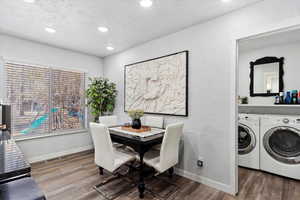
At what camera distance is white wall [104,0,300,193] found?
6.40 ft

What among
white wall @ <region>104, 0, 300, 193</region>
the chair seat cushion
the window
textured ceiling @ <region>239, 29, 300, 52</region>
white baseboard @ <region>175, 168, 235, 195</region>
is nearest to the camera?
the chair seat cushion

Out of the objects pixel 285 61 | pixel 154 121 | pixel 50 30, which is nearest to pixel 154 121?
pixel 154 121

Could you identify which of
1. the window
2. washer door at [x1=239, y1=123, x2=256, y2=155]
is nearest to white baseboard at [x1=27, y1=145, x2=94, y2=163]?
the window

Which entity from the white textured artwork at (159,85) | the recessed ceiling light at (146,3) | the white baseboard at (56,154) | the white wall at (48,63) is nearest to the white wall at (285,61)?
the white textured artwork at (159,85)

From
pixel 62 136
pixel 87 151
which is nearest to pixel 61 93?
pixel 62 136

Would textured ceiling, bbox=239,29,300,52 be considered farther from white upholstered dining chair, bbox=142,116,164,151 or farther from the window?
the window

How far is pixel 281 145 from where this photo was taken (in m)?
2.69

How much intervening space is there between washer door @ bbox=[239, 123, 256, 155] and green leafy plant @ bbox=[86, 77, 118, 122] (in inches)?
121

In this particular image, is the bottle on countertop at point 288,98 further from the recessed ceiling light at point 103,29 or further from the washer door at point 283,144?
the recessed ceiling light at point 103,29

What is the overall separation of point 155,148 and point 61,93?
270 cm

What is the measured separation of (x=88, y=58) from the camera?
4195 millimetres

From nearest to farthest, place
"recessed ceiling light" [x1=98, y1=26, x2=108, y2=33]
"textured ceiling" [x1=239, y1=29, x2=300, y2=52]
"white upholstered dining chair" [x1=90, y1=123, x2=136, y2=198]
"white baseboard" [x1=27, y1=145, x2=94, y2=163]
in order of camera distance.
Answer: "white upholstered dining chair" [x1=90, y1=123, x2=136, y2=198], "recessed ceiling light" [x1=98, y1=26, x2=108, y2=33], "textured ceiling" [x1=239, y1=29, x2=300, y2=52], "white baseboard" [x1=27, y1=145, x2=94, y2=163]

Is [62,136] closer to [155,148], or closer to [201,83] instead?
[155,148]

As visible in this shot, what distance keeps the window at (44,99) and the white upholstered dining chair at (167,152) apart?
2.58 meters
